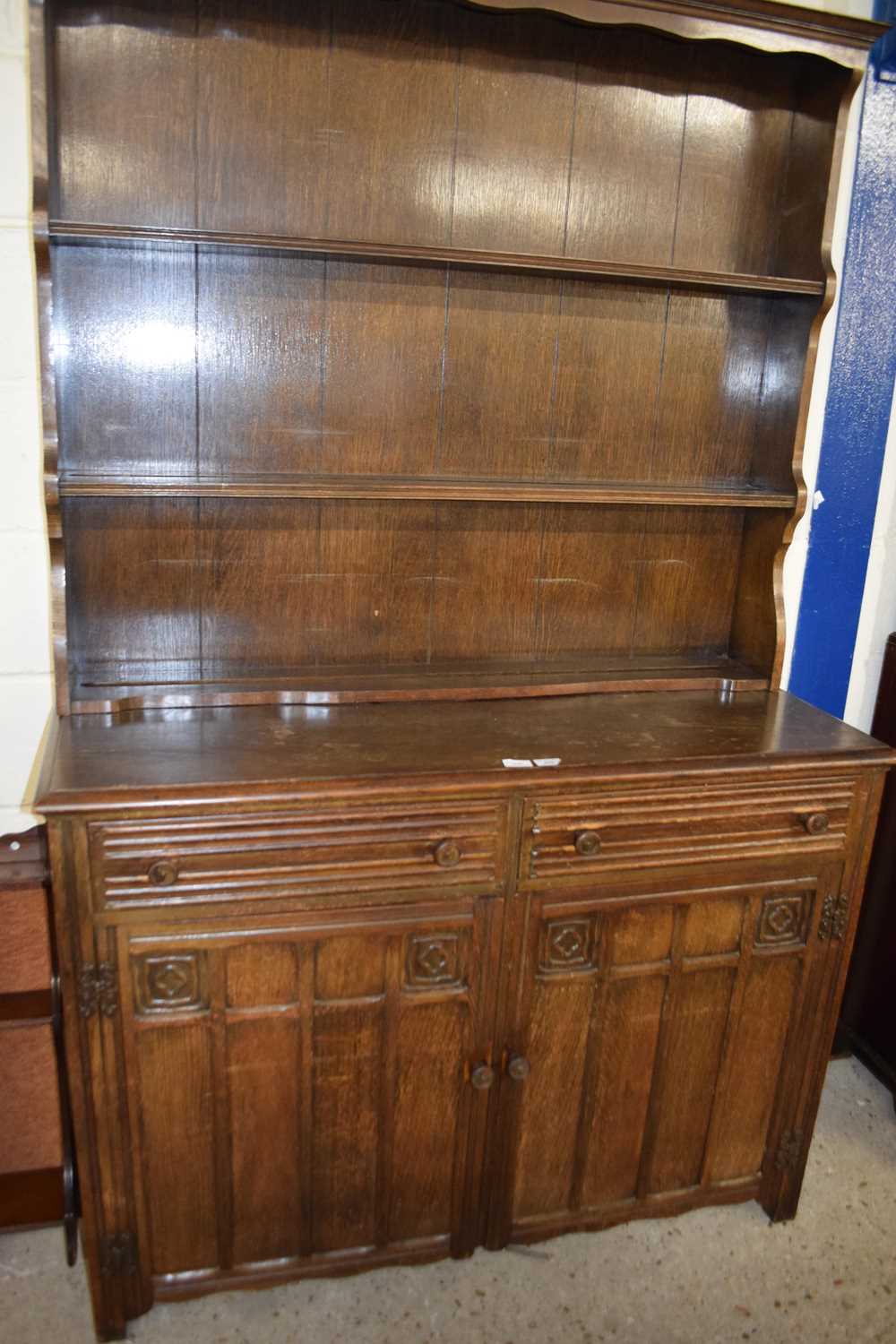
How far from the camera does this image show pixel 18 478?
6.36 ft

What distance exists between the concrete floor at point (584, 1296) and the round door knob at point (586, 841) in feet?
2.98

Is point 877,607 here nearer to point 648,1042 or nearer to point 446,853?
point 648,1042

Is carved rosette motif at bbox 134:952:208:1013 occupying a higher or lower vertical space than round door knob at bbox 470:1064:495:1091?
higher

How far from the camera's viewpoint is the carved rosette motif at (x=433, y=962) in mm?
1772

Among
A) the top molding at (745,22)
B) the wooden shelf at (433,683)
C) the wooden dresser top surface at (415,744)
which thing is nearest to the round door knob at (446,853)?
the wooden dresser top surface at (415,744)

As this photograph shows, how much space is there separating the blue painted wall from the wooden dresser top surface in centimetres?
41

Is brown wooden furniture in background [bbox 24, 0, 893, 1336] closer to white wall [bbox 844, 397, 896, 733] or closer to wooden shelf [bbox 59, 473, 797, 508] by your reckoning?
wooden shelf [bbox 59, 473, 797, 508]

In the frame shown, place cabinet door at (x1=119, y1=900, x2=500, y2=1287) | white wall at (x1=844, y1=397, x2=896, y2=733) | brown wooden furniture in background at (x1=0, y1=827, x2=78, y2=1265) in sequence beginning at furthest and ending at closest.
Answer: white wall at (x1=844, y1=397, x2=896, y2=733), brown wooden furniture in background at (x1=0, y1=827, x2=78, y2=1265), cabinet door at (x1=119, y1=900, x2=500, y2=1287)

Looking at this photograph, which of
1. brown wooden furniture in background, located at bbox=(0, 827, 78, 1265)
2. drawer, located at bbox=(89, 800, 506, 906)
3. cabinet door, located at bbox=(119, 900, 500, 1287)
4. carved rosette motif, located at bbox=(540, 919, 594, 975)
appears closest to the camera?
drawer, located at bbox=(89, 800, 506, 906)

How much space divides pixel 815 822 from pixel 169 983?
3.90ft

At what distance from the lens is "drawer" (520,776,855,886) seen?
1768mm

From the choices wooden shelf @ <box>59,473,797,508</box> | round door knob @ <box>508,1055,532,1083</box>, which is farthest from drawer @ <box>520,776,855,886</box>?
wooden shelf @ <box>59,473,797,508</box>

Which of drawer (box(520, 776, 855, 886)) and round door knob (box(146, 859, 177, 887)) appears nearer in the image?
round door knob (box(146, 859, 177, 887))

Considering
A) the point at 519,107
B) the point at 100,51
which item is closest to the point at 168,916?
the point at 100,51
